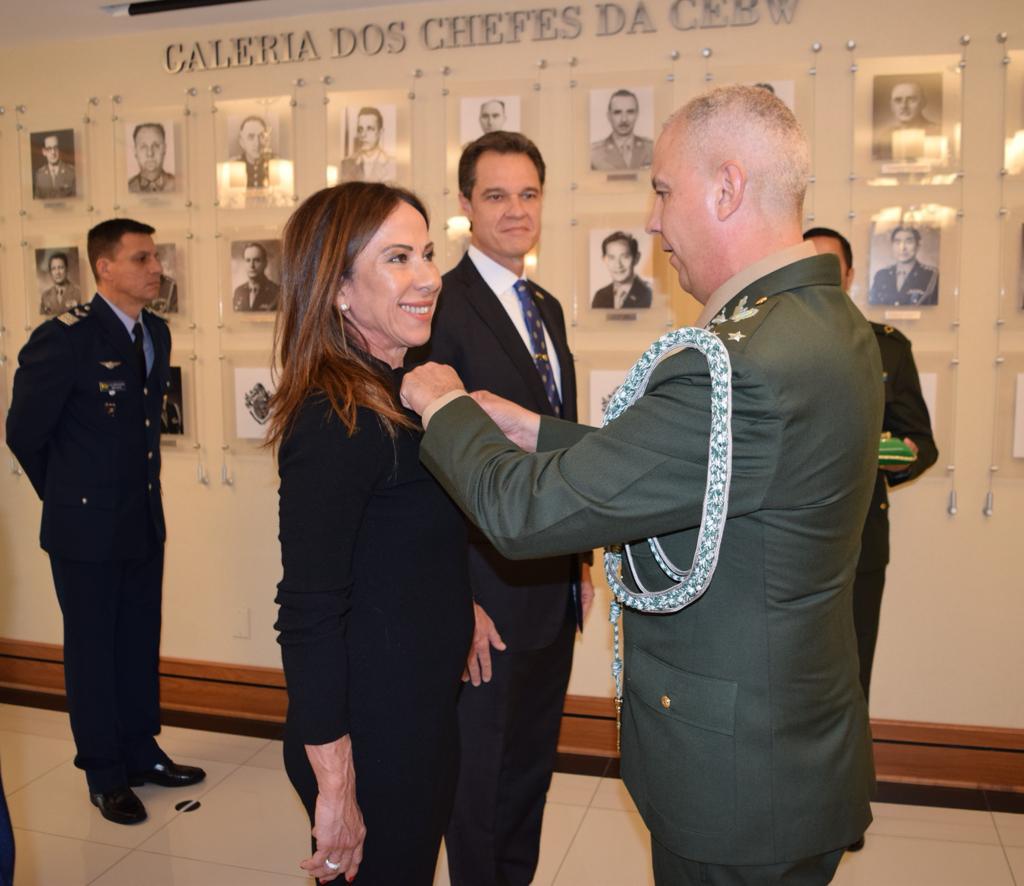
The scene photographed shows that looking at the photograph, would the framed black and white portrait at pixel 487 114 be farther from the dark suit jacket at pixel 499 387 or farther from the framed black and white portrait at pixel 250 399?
the dark suit jacket at pixel 499 387

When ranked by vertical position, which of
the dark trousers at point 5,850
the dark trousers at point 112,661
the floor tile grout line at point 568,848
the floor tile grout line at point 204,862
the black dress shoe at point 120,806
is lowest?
the floor tile grout line at point 568,848

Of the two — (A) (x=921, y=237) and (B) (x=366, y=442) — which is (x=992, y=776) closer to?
(A) (x=921, y=237)

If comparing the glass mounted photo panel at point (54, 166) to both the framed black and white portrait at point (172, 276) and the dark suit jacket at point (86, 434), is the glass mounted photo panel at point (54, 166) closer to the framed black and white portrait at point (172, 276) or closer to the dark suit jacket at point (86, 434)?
the framed black and white portrait at point (172, 276)

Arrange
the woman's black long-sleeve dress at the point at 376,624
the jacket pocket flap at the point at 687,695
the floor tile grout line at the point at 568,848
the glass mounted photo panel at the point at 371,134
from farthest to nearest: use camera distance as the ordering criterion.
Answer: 1. the glass mounted photo panel at the point at 371,134
2. the floor tile grout line at the point at 568,848
3. the woman's black long-sleeve dress at the point at 376,624
4. the jacket pocket flap at the point at 687,695

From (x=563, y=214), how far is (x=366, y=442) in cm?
259

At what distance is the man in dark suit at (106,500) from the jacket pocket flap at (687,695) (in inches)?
101

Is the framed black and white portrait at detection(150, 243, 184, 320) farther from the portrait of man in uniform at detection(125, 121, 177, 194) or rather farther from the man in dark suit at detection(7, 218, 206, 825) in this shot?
the man in dark suit at detection(7, 218, 206, 825)

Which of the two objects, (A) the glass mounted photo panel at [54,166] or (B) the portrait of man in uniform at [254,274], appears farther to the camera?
(A) the glass mounted photo panel at [54,166]

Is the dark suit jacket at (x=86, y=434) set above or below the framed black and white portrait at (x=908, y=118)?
below

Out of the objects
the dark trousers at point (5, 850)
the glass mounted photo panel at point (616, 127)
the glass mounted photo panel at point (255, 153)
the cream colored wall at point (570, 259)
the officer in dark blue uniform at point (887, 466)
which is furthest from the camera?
the glass mounted photo panel at point (255, 153)

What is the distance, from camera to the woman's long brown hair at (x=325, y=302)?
1.60 meters

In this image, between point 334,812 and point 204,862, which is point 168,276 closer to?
point 204,862

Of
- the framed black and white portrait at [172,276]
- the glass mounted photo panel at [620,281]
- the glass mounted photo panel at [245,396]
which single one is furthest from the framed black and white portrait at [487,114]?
the framed black and white portrait at [172,276]

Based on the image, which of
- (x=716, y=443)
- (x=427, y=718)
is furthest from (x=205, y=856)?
(x=716, y=443)
